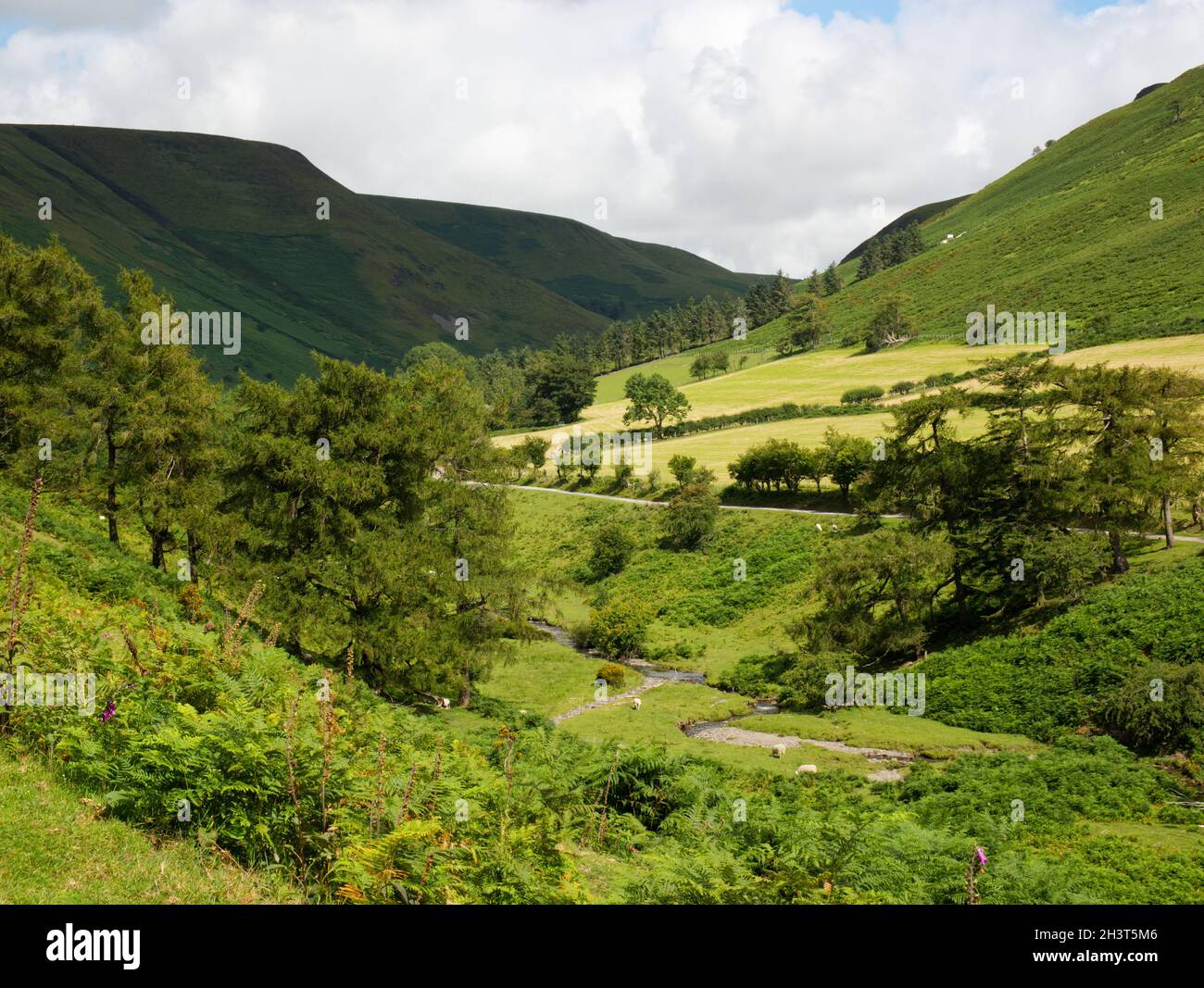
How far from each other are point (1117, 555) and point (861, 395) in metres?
82.6

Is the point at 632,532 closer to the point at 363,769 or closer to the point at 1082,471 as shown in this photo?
the point at 1082,471

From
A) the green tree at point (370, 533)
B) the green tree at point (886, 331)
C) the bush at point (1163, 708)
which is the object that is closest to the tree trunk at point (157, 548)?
the green tree at point (370, 533)

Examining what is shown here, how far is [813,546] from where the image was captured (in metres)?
60.3

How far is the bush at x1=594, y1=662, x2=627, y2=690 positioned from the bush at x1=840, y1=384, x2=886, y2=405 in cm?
8133

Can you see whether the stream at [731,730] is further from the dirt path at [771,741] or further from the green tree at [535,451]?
the green tree at [535,451]

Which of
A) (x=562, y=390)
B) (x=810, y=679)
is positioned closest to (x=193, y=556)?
(x=810, y=679)

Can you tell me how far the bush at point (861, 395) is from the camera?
116688mm

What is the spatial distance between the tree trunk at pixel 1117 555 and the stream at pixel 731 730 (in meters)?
15.9

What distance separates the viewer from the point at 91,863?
7.52 meters

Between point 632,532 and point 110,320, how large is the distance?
48566 millimetres

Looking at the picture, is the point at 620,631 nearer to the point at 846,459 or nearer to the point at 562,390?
the point at 846,459

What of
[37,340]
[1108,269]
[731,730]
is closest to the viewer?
[37,340]
